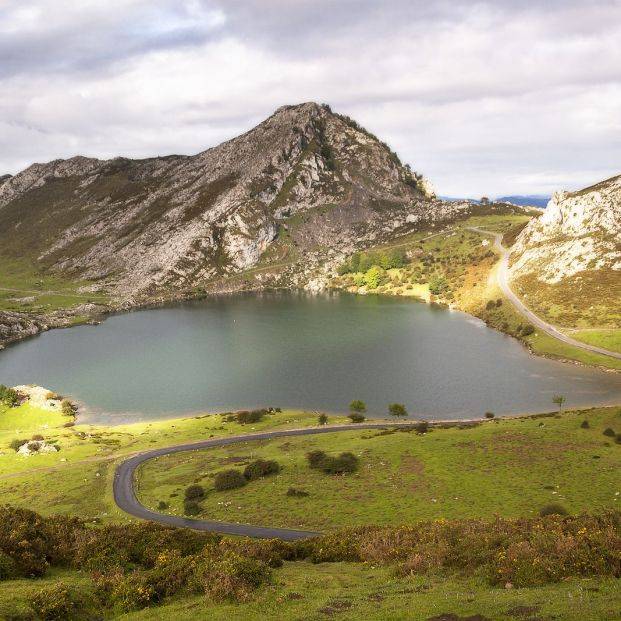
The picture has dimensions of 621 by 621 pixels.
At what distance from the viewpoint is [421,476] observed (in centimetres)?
6738

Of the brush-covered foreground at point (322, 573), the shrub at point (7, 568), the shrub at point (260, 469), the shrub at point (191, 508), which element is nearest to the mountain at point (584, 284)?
the shrub at point (260, 469)

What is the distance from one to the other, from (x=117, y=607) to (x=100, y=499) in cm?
4682

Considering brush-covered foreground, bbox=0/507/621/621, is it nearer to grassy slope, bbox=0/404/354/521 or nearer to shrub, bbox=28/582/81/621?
→ shrub, bbox=28/582/81/621

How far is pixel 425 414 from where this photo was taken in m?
105

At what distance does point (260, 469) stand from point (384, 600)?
151 ft

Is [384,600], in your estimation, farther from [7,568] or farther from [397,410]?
[397,410]

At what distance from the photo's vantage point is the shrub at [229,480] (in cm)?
6881

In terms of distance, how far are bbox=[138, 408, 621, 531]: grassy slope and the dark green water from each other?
25.4m

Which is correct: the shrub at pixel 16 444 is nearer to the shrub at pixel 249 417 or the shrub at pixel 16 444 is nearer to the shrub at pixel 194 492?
the shrub at pixel 249 417

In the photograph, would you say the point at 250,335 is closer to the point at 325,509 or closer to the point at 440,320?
the point at 440,320

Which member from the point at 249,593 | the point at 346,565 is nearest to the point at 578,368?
the point at 346,565

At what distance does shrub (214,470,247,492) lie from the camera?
68812mm

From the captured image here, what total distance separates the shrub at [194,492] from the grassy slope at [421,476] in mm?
1421

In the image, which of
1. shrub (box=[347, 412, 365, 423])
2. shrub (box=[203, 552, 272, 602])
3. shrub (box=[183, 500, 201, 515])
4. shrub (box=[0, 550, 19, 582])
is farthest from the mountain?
shrub (box=[0, 550, 19, 582])
